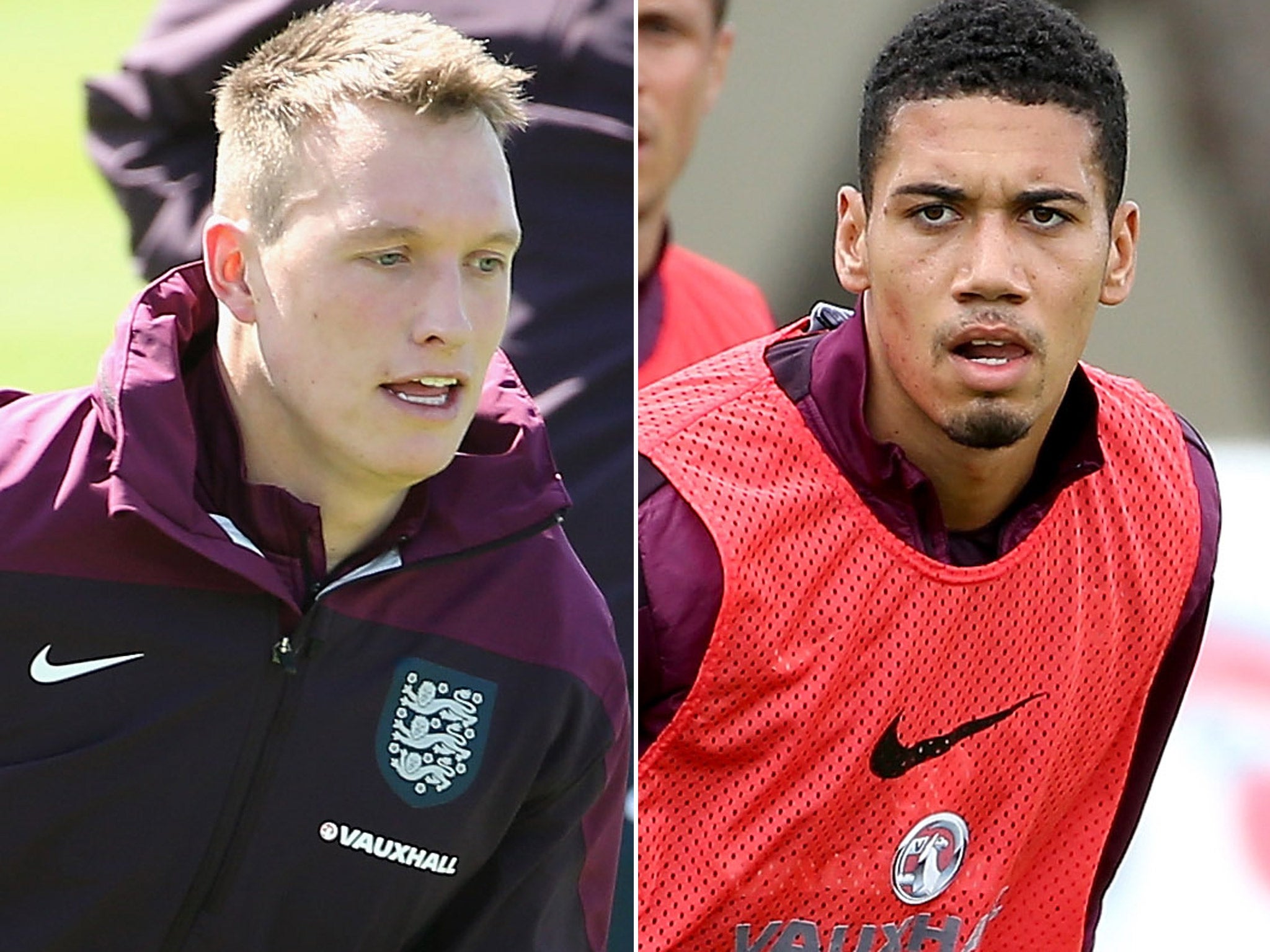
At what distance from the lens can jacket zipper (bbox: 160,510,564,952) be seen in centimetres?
166

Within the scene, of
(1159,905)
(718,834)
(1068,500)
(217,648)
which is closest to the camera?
(217,648)

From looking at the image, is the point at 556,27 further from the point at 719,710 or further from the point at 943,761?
the point at 943,761

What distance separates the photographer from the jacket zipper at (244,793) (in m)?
1.66

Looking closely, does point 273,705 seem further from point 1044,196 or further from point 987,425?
point 1044,196

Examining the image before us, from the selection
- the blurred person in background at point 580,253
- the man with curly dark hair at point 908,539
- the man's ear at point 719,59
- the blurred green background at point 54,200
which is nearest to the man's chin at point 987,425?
the man with curly dark hair at point 908,539

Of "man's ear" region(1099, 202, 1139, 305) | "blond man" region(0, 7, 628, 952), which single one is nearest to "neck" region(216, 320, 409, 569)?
"blond man" region(0, 7, 628, 952)

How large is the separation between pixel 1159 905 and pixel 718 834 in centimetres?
62

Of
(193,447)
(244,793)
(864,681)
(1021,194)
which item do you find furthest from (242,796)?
(1021,194)

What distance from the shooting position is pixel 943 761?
6.06ft

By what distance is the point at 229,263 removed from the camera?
1.66 meters

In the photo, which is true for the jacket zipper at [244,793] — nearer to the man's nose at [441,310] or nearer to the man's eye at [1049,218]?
the man's nose at [441,310]

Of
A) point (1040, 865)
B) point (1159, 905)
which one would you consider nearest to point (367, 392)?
point (1040, 865)

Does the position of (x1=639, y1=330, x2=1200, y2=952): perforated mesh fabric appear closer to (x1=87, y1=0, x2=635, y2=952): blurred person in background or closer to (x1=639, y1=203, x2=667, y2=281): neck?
(x1=87, y1=0, x2=635, y2=952): blurred person in background

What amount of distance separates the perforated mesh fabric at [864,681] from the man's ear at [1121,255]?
0.39 feet
